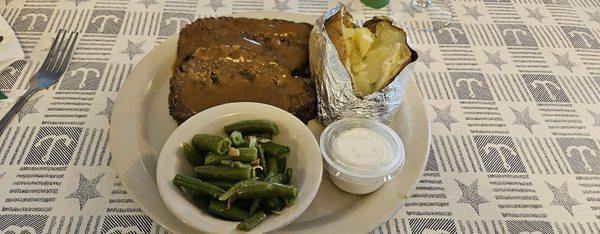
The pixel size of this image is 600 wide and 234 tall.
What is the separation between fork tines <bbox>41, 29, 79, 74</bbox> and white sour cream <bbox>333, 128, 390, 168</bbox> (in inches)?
41.5

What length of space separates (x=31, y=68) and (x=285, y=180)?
1.08m

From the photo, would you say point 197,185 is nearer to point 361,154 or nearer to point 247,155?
point 247,155

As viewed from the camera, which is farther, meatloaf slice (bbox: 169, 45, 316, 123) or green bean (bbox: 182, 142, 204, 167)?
meatloaf slice (bbox: 169, 45, 316, 123)

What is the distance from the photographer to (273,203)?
1179mm

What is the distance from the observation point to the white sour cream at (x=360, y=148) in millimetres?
1318

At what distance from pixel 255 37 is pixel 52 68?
74cm

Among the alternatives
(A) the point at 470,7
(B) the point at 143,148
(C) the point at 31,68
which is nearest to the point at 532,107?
(A) the point at 470,7

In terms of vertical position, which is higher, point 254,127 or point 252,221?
point 254,127

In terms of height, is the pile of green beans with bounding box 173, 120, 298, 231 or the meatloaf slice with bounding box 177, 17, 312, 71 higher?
the meatloaf slice with bounding box 177, 17, 312, 71

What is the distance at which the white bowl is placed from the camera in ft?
3.73

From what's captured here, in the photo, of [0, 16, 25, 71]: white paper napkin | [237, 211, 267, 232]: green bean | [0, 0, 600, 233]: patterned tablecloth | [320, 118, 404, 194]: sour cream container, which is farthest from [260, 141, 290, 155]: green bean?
[0, 16, 25, 71]: white paper napkin

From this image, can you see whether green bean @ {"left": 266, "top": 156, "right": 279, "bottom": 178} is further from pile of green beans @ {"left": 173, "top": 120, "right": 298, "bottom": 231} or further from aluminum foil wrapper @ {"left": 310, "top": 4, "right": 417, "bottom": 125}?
aluminum foil wrapper @ {"left": 310, "top": 4, "right": 417, "bottom": 125}

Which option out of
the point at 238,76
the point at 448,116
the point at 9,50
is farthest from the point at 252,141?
the point at 9,50

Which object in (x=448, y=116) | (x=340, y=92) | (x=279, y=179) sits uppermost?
(x=448, y=116)
